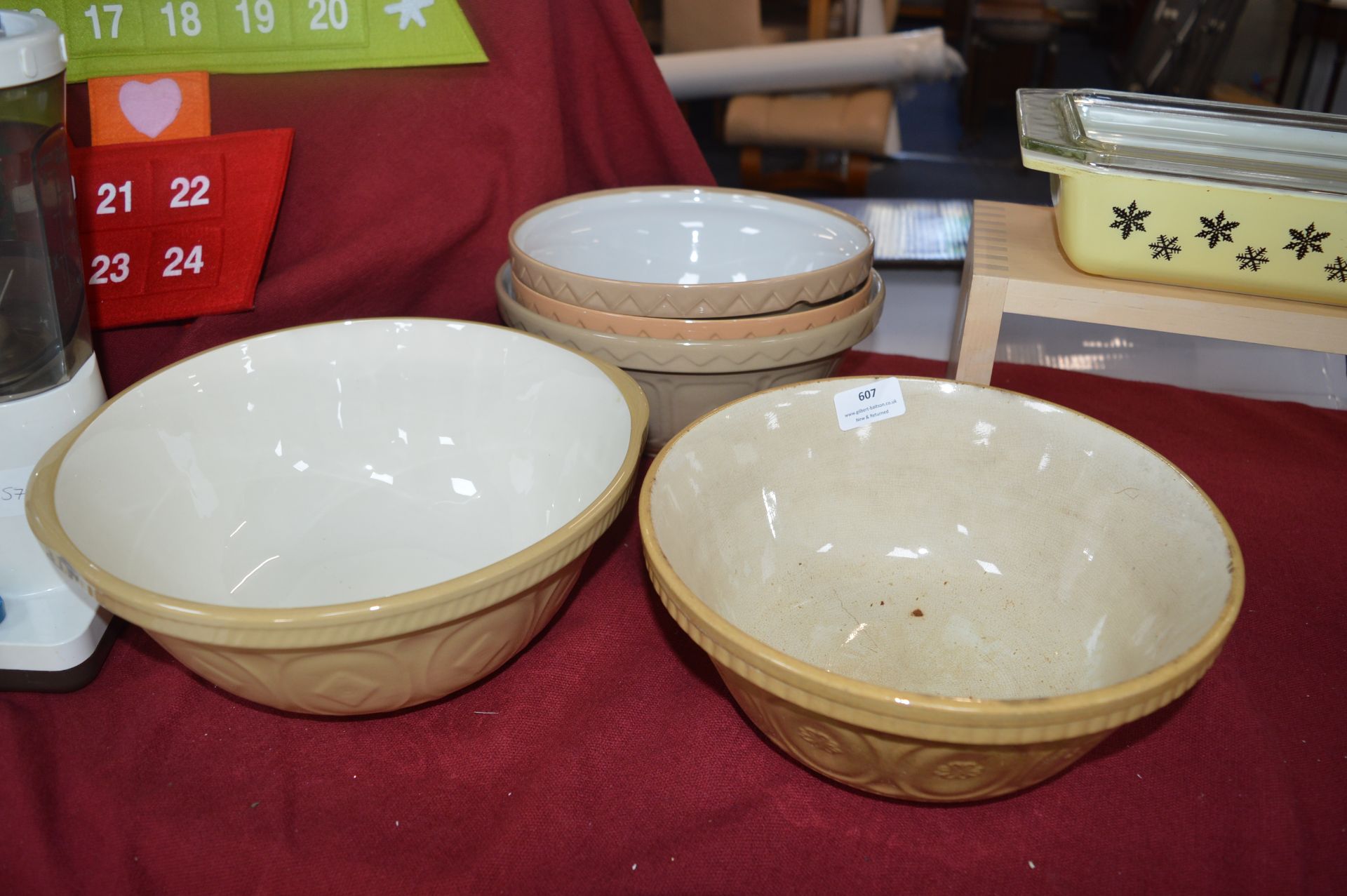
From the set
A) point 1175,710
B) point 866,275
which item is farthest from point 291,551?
point 1175,710

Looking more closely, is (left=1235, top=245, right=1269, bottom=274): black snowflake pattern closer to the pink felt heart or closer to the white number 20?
the white number 20

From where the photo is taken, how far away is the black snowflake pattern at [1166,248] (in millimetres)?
796

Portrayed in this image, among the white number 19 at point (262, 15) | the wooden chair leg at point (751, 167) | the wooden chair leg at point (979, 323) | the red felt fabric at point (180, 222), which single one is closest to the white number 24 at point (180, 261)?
the red felt fabric at point (180, 222)

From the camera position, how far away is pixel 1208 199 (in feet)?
2.50

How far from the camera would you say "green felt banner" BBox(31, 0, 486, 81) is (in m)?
0.92

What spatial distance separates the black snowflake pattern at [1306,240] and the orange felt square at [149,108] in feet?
3.22

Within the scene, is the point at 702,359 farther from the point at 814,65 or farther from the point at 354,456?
the point at 814,65

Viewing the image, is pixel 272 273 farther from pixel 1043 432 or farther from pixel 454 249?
pixel 1043 432

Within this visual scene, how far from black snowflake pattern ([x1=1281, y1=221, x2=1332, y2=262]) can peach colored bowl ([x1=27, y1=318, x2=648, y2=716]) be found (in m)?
0.53

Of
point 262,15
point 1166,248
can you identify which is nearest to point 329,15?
point 262,15

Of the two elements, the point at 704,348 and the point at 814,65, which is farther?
the point at 814,65

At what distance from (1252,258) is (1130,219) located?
102 mm

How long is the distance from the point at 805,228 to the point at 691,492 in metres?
0.45

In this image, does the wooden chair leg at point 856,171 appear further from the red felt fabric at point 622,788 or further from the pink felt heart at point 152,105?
the pink felt heart at point 152,105
